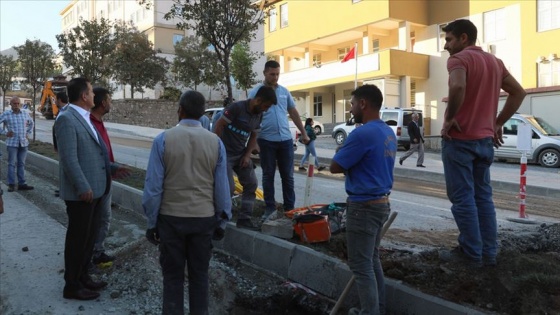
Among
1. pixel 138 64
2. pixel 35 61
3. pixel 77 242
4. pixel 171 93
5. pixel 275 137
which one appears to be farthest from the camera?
pixel 171 93

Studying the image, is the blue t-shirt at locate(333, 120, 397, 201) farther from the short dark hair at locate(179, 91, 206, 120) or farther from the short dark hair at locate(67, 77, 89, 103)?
the short dark hair at locate(67, 77, 89, 103)

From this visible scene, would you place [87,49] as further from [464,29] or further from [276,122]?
[464,29]

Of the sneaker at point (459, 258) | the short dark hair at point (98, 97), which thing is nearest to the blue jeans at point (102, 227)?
the short dark hair at point (98, 97)

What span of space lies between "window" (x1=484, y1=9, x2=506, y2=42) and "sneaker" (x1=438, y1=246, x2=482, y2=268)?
24.3 m

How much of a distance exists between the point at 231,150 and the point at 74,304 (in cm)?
230

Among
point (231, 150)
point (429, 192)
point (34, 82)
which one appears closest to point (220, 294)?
point (231, 150)

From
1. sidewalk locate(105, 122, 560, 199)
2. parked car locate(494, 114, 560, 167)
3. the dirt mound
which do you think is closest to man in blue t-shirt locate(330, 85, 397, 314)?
the dirt mound

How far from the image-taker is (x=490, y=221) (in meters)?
4.16

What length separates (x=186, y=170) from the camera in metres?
3.45

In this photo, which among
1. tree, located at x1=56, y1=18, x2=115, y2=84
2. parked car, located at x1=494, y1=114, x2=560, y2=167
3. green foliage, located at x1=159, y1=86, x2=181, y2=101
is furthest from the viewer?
green foliage, located at x1=159, y1=86, x2=181, y2=101

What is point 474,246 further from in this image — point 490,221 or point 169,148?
point 169,148

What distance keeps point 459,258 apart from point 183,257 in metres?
2.36

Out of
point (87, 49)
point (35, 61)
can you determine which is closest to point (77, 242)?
point (87, 49)

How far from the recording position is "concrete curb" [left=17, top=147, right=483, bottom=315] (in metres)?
3.67
